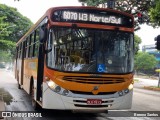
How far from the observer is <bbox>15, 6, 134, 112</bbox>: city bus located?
30.3 feet

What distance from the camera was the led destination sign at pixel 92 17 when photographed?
9602mm

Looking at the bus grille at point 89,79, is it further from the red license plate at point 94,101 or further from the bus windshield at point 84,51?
the red license plate at point 94,101

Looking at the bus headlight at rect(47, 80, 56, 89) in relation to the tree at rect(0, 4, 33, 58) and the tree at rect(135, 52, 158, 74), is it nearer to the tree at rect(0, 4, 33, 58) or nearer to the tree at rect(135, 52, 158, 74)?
the tree at rect(0, 4, 33, 58)

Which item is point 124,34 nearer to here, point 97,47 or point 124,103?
point 97,47

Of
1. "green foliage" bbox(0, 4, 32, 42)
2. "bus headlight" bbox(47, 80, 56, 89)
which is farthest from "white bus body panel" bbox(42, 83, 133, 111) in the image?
"green foliage" bbox(0, 4, 32, 42)

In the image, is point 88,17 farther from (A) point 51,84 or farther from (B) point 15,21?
(B) point 15,21

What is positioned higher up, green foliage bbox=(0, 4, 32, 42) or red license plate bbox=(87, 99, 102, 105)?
green foliage bbox=(0, 4, 32, 42)

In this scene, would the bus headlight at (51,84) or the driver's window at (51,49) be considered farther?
the driver's window at (51,49)

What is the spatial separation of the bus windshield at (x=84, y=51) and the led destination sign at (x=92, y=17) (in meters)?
0.28

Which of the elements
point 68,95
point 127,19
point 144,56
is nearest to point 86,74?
point 68,95

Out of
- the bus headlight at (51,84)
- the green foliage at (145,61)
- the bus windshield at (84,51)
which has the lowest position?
the green foliage at (145,61)

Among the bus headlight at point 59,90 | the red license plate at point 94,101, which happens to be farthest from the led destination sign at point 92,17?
the red license plate at point 94,101

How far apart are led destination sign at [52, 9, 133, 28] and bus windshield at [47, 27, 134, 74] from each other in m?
0.28

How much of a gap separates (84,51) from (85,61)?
0.29 m
